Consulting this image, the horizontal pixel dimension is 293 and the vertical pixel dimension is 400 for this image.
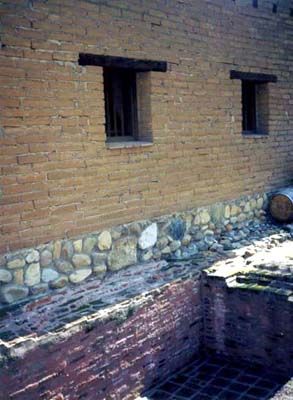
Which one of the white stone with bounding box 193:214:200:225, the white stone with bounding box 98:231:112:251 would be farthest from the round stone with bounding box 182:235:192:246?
the white stone with bounding box 98:231:112:251

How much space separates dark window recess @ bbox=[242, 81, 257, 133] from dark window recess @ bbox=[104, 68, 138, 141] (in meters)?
2.58

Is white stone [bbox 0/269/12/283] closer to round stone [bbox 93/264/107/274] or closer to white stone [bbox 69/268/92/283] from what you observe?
white stone [bbox 69/268/92/283]

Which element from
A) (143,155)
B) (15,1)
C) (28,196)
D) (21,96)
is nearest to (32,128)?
(21,96)

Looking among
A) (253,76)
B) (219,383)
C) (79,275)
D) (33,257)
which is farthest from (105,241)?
(253,76)

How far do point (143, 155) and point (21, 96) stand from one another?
171cm

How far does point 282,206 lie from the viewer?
7.62m

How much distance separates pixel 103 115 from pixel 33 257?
1.67 metres

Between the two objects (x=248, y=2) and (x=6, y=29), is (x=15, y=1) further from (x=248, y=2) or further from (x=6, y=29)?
(x=248, y=2)

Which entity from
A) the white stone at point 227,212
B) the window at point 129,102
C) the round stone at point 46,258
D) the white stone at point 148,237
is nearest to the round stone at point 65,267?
the round stone at point 46,258

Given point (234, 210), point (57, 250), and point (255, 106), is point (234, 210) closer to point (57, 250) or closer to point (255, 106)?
point (255, 106)

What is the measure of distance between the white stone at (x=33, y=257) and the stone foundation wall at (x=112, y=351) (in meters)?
0.81

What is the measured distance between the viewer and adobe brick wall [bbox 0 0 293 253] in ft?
14.7

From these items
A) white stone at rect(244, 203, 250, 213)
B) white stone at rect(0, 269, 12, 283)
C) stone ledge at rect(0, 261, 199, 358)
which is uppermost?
white stone at rect(244, 203, 250, 213)

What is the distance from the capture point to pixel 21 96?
4465 millimetres
